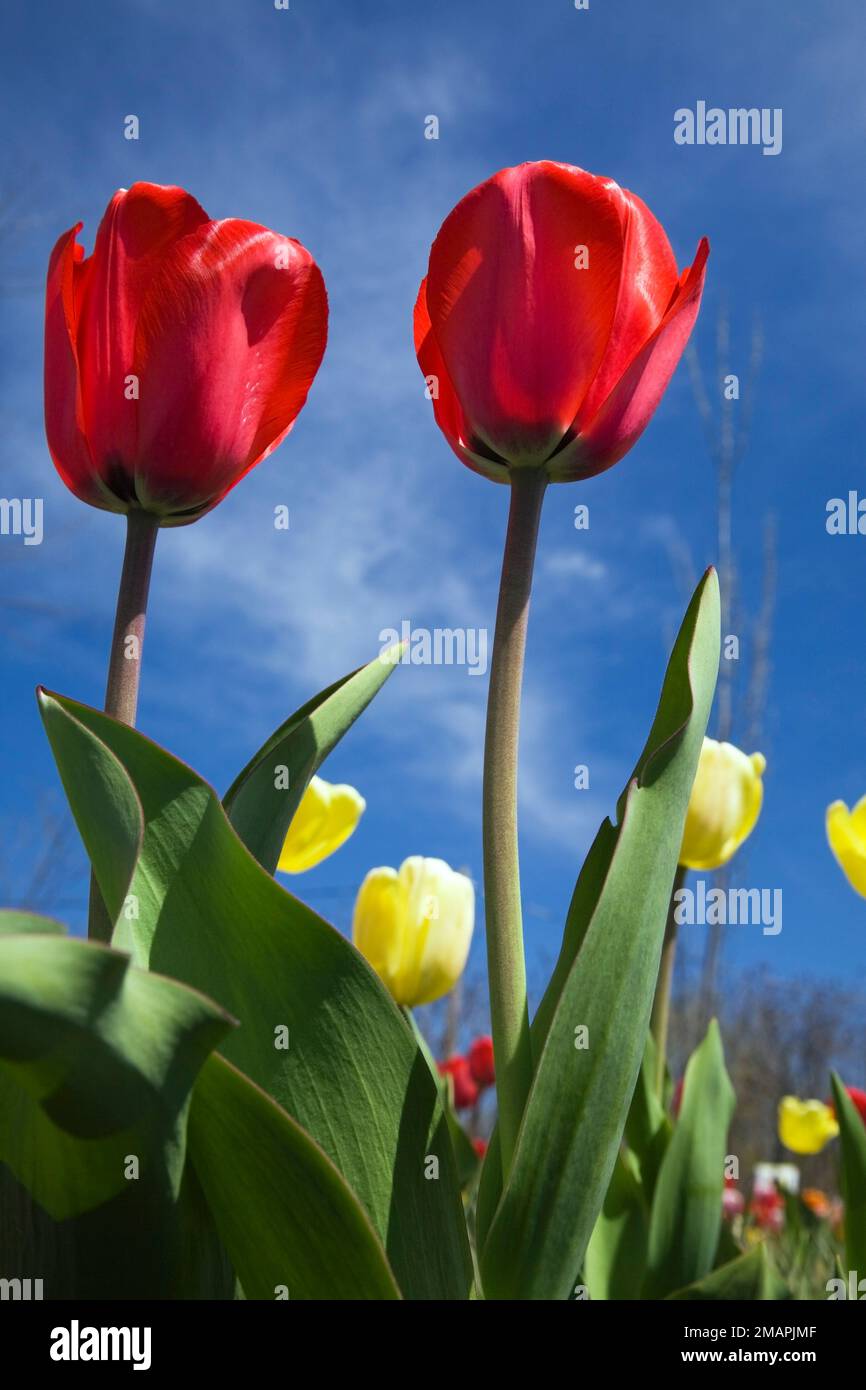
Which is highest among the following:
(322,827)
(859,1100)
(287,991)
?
(322,827)

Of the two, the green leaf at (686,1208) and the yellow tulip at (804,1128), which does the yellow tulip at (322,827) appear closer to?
the green leaf at (686,1208)

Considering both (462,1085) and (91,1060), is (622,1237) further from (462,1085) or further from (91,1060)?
(462,1085)

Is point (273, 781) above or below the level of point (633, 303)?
below

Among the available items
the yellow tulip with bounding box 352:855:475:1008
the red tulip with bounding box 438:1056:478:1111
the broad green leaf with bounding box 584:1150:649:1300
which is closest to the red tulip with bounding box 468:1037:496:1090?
the red tulip with bounding box 438:1056:478:1111

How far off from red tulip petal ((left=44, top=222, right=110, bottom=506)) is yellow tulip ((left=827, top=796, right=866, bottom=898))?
2.50ft

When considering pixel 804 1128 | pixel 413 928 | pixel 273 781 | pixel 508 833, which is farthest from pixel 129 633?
pixel 804 1128

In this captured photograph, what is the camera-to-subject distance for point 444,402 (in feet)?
2.10

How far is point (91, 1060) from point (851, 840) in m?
0.87

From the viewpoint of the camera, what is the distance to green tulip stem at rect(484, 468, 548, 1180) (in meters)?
0.52

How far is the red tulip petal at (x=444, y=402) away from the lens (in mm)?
627

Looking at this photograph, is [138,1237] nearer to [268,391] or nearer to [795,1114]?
[268,391]

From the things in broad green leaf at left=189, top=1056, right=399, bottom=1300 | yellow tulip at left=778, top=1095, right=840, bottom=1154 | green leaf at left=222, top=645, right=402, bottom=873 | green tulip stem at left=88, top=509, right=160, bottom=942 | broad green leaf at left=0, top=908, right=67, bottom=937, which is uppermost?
green tulip stem at left=88, top=509, right=160, bottom=942

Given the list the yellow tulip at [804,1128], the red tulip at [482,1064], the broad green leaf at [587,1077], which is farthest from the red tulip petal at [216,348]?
the yellow tulip at [804,1128]

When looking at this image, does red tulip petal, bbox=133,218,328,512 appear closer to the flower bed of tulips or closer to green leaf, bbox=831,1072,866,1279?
the flower bed of tulips
